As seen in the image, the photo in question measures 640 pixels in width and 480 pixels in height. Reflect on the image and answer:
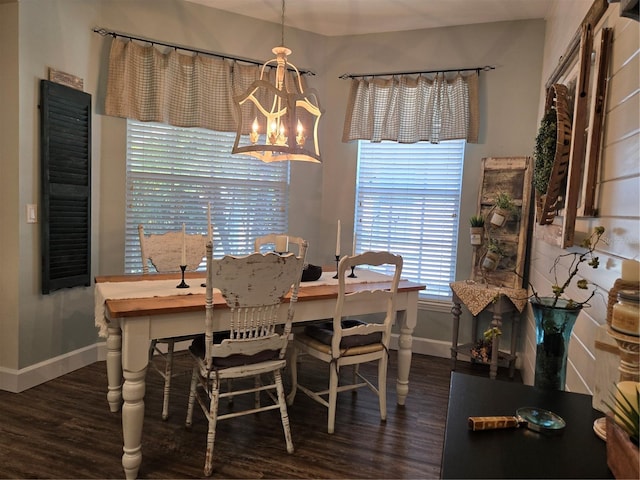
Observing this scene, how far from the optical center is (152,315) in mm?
2006

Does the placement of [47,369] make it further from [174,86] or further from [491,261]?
[491,261]

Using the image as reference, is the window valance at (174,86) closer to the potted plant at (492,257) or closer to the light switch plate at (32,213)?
the light switch plate at (32,213)

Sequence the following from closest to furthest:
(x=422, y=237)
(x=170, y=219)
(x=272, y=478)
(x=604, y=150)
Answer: (x=604, y=150)
(x=272, y=478)
(x=170, y=219)
(x=422, y=237)

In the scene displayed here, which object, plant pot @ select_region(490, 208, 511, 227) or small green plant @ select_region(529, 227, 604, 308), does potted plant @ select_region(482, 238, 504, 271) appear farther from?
small green plant @ select_region(529, 227, 604, 308)

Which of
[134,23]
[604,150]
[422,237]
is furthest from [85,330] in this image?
[604,150]

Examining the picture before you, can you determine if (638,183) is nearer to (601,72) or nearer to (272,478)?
(601,72)

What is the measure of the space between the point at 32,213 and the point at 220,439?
1.91 m

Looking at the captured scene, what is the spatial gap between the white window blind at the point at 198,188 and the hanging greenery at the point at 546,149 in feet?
7.94

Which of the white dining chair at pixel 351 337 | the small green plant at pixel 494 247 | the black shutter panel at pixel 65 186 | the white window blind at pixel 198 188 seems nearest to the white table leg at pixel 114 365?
the black shutter panel at pixel 65 186

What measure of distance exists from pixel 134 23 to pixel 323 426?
329 centimetres

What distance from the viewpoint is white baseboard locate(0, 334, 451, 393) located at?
112 inches

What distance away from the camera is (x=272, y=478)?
208 centimetres

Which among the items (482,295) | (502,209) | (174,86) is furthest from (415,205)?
(174,86)

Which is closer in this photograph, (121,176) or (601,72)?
(601,72)
